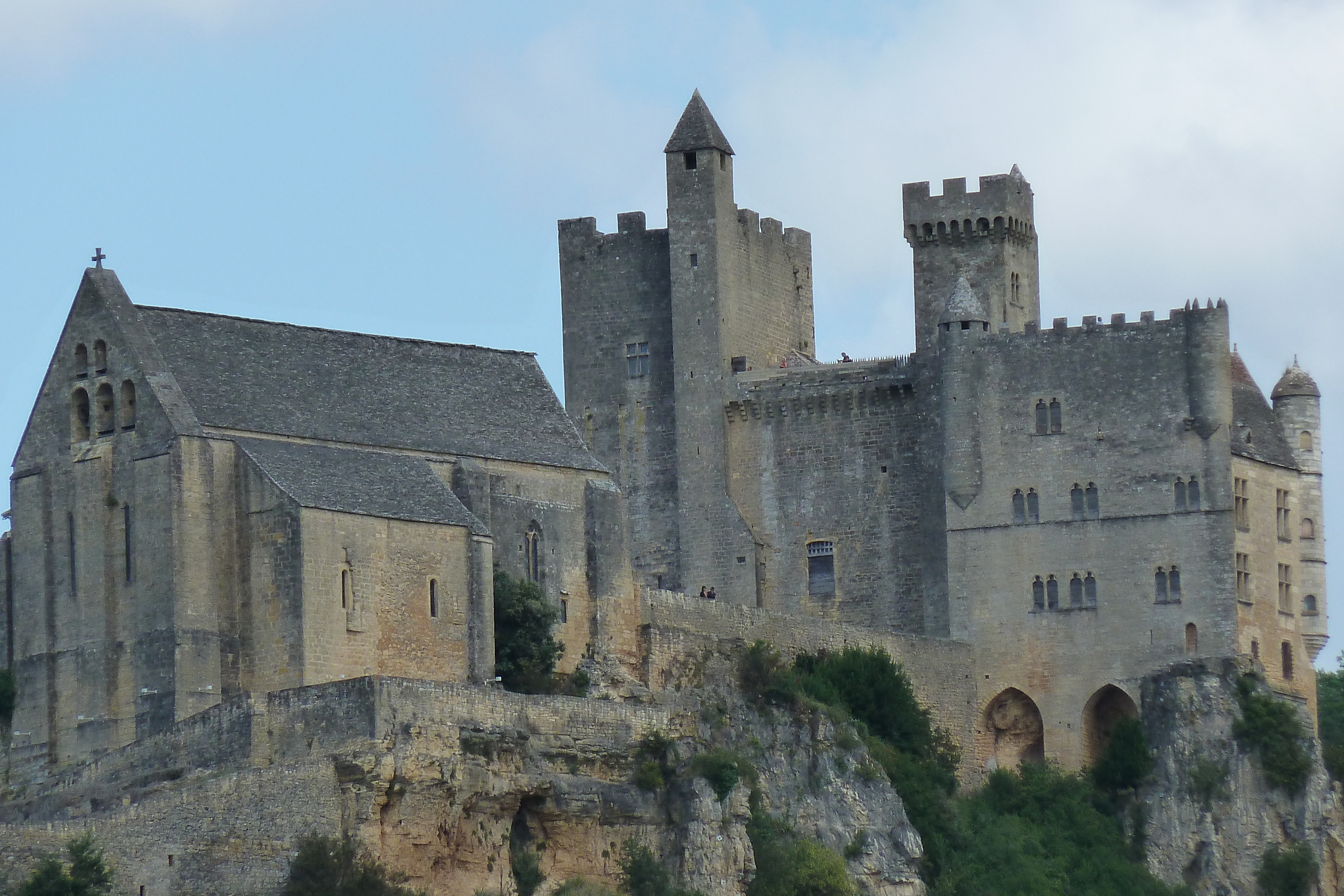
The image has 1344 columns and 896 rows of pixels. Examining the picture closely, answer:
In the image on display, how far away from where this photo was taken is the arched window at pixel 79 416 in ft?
274

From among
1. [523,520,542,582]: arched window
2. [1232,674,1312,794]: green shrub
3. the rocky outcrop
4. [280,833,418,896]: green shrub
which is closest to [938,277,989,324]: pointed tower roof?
the rocky outcrop

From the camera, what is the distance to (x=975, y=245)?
9962cm

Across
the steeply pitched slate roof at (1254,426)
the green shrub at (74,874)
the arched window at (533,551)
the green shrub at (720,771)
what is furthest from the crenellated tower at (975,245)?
the green shrub at (74,874)

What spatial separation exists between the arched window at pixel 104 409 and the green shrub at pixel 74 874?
12.3 m

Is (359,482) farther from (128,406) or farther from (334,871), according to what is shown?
(334,871)

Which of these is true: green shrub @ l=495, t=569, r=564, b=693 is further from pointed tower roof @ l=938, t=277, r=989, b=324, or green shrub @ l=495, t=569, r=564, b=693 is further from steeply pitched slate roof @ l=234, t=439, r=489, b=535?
pointed tower roof @ l=938, t=277, r=989, b=324

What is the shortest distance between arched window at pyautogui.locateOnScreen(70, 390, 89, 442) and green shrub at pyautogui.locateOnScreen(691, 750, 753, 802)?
50.7 feet

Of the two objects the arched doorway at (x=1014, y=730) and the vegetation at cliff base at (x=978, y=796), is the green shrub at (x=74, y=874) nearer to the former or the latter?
the vegetation at cliff base at (x=978, y=796)

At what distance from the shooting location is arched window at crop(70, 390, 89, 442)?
3290 inches

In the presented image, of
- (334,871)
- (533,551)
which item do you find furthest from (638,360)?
(334,871)

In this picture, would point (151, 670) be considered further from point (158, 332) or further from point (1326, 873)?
point (1326, 873)

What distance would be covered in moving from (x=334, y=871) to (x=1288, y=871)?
2855 centimetres

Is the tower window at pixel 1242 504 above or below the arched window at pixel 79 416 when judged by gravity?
below

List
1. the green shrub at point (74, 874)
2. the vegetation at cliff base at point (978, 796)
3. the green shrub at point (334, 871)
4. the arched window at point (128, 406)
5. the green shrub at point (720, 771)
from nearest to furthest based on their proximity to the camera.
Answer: the green shrub at point (74, 874), the green shrub at point (334, 871), the arched window at point (128, 406), the green shrub at point (720, 771), the vegetation at cliff base at point (978, 796)
